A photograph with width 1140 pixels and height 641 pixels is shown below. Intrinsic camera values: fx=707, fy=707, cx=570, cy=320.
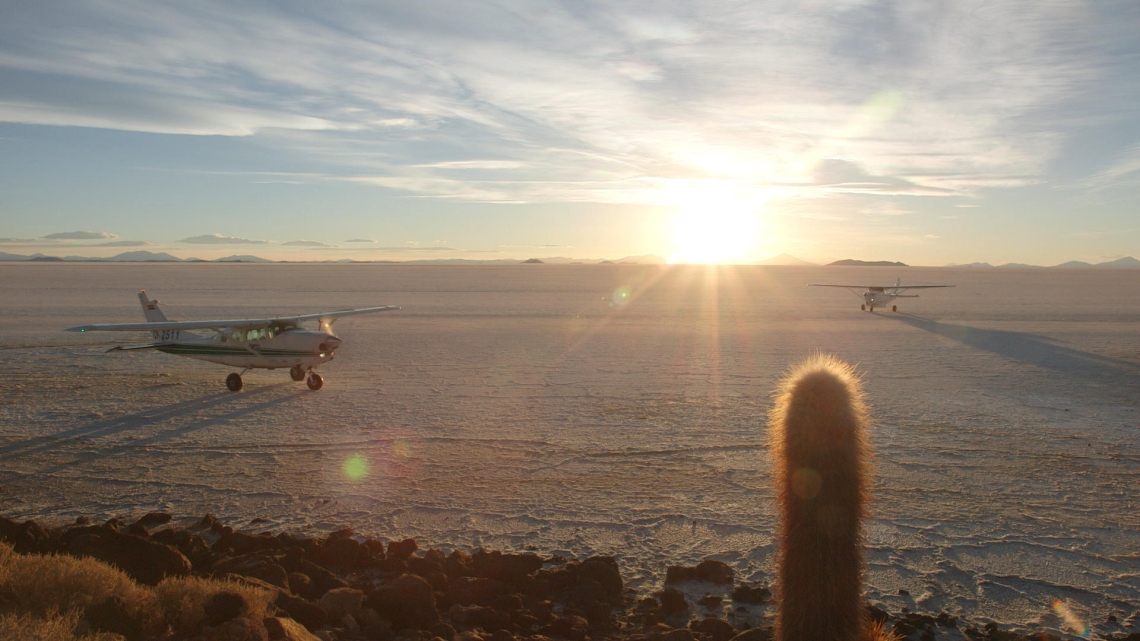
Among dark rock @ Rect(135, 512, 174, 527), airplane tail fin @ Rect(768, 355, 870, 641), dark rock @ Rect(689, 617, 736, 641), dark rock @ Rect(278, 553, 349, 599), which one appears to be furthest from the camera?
dark rock @ Rect(135, 512, 174, 527)

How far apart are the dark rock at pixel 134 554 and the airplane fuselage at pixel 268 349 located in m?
8.54

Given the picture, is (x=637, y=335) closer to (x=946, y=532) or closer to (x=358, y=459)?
(x=358, y=459)

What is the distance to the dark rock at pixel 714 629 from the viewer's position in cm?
545

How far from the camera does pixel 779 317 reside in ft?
105

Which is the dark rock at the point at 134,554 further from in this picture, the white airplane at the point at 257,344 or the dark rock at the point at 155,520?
the white airplane at the point at 257,344

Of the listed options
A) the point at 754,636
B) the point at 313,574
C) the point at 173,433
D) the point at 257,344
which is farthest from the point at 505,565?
the point at 257,344

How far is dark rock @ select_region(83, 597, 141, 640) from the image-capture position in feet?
15.2

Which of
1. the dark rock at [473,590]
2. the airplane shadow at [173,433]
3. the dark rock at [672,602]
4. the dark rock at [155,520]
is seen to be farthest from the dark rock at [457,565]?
the airplane shadow at [173,433]

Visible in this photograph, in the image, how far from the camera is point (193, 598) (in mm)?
4969

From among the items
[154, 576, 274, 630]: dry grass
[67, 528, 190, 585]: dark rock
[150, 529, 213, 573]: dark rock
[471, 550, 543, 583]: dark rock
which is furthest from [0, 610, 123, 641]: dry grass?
[471, 550, 543, 583]: dark rock

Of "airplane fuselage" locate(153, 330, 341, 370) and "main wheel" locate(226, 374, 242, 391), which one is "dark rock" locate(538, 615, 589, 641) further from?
"main wheel" locate(226, 374, 242, 391)

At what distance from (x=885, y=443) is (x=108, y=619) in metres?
9.68

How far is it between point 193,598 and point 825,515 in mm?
4288

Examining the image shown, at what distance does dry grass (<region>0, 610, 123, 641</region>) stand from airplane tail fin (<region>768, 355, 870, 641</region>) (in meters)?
4.19
